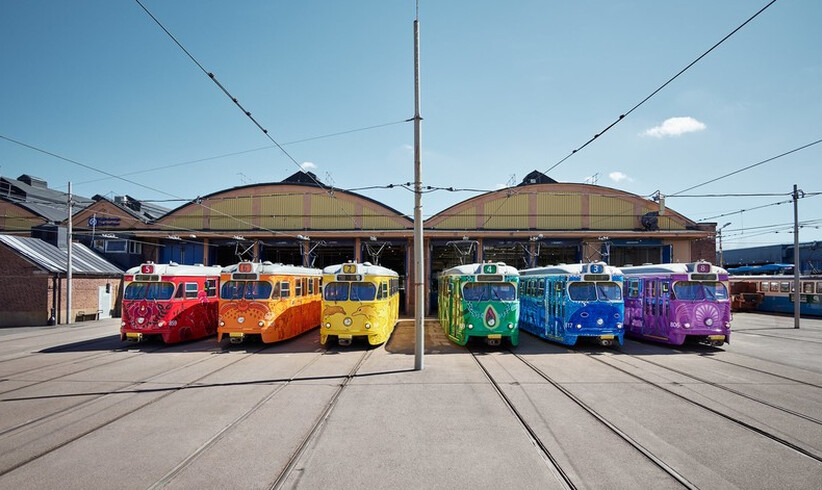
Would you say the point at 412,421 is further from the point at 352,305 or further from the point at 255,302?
the point at 255,302

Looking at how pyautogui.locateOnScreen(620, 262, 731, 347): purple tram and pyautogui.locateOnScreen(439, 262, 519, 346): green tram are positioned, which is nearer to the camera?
pyautogui.locateOnScreen(439, 262, 519, 346): green tram

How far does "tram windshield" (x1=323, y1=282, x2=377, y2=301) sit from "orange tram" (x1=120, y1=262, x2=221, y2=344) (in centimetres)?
606

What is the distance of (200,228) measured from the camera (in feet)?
103

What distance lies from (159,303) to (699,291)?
64.6 feet

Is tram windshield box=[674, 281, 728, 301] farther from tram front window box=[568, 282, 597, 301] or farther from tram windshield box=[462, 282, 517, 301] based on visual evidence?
tram windshield box=[462, 282, 517, 301]

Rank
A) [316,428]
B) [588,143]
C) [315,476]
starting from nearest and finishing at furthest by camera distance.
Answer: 1. [315,476]
2. [316,428]
3. [588,143]

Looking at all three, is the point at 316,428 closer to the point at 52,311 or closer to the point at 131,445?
the point at 131,445

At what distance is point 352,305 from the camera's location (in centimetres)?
1515

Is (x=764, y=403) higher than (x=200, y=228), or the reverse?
(x=200, y=228)

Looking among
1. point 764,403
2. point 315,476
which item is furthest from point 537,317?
point 315,476

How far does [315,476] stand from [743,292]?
129 feet

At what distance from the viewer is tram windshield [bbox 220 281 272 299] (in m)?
15.7

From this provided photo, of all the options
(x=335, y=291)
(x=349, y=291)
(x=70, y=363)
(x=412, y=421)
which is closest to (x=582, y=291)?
(x=349, y=291)

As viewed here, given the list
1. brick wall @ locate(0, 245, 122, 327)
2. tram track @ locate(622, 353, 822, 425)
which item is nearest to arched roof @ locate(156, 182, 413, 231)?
brick wall @ locate(0, 245, 122, 327)
